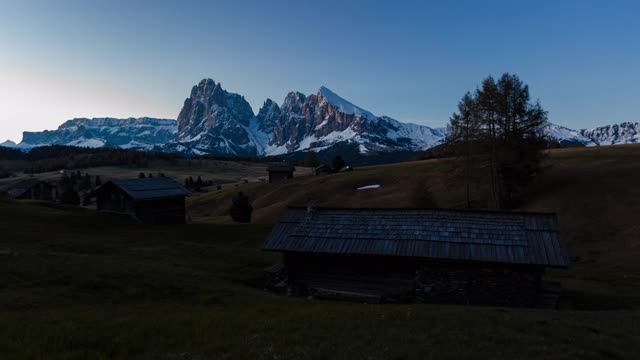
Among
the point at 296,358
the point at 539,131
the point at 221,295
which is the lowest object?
the point at 221,295

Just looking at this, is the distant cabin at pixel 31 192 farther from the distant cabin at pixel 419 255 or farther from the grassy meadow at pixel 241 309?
the distant cabin at pixel 419 255

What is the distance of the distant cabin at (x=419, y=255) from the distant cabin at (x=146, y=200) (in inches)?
1490

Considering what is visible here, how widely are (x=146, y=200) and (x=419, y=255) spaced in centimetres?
4640

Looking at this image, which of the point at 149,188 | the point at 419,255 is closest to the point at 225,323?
the point at 419,255

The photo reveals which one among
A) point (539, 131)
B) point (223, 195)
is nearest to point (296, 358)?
point (539, 131)

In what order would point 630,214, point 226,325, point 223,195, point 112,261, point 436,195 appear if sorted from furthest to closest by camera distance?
1. point 223,195
2. point 436,195
3. point 630,214
4. point 112,261
5. point 226,325

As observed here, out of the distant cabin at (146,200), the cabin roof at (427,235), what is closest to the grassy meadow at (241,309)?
the cabin roof at (427,235)

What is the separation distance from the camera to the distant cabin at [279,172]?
119 metres

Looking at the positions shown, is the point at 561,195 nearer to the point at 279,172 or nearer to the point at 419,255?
the point at 419,255

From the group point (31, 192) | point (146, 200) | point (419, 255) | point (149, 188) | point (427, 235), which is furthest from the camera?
point (31, 192)

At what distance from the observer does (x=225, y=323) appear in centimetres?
1443

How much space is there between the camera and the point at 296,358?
412 inches

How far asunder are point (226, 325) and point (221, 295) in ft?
28.0

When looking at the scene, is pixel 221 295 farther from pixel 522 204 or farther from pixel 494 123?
pixel 522 204
